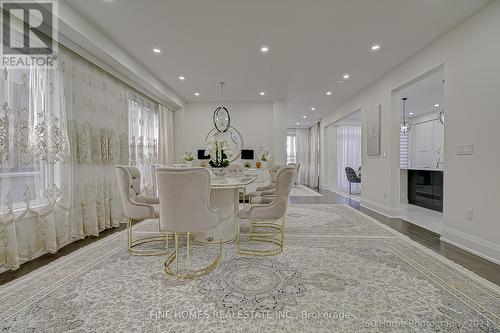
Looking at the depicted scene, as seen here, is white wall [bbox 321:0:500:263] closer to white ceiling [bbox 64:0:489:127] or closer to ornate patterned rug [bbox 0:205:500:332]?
white ceiling [bbox 64:0:489:127]

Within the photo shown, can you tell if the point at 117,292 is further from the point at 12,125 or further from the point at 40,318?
the point at 12,125

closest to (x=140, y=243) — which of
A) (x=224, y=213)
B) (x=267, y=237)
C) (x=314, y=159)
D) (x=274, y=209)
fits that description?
(x=224, y=213)

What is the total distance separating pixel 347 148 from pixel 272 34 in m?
7.82

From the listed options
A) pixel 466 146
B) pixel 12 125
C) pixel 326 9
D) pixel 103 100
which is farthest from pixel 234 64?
pixel 466 146

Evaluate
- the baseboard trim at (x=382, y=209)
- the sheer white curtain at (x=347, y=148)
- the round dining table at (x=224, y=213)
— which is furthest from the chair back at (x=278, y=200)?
the sheer white curtain at (x=347, y=148)

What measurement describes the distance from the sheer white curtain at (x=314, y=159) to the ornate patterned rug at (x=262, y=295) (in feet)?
24.3

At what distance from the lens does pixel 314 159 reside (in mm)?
10297

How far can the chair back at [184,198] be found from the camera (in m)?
2.00

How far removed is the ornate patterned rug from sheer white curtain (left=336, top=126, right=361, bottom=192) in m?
7.53

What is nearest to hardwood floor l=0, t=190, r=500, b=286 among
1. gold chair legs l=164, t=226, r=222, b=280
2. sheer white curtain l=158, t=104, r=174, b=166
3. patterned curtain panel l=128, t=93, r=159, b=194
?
gold chair legs l=164, t=226, r=222, b=280

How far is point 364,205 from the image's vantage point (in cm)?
561

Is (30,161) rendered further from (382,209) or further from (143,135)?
(382,209)

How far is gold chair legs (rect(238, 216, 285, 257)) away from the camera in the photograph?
2721mm

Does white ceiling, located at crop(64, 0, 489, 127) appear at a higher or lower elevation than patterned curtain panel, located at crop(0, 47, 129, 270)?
higher
